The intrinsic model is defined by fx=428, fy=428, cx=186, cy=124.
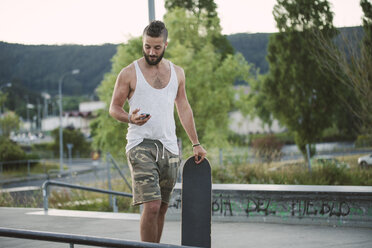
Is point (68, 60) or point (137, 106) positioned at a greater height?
point (68, 60)

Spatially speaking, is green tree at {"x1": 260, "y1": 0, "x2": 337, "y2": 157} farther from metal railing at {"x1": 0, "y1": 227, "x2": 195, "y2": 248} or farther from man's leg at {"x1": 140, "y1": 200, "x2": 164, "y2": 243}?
metal railing at {"x1": 0, "y1": 227, "x2": 195, "y2": 248}

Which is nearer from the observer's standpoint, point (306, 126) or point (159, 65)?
point (159, 65)

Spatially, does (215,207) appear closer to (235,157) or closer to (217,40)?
(235,157)

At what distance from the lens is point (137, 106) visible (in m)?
3.09

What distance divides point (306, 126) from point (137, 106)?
1829 centimetres

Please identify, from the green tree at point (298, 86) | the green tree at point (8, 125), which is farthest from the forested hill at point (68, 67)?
the green tree at point (298, 86)

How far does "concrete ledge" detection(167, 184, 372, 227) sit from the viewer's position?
5117 millimetres

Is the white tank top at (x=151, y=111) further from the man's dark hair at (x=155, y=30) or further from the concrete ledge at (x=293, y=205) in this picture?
the concrete ledge at (x=293, y=205)

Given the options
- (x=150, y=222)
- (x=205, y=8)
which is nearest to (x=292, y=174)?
(x=150, y=222)

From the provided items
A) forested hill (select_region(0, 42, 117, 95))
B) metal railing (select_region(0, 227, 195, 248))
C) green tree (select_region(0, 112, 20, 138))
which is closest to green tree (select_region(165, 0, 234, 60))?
Answer: green tree (select_region(0, 112, 20, 138))

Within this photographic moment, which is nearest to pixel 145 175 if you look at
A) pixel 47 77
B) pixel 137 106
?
pixel 137 106

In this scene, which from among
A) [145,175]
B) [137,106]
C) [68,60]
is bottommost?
[145,175]

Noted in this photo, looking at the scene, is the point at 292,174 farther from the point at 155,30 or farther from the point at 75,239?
the point at 75,239

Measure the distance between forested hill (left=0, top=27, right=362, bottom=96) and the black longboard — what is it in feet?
21.2
